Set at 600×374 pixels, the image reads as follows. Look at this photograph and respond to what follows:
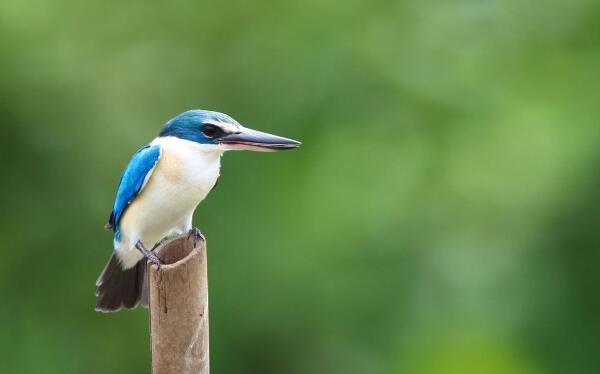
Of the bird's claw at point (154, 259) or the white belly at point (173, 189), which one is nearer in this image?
the bird's claw at point (154, 259)

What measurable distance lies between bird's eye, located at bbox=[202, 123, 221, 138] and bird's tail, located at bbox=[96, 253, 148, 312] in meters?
0.83

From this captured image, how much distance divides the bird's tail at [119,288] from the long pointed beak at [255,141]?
2.93 feet

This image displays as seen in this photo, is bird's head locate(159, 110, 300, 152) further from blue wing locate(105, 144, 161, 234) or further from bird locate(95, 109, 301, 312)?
blue wing locate(105, 144, 161, 234)

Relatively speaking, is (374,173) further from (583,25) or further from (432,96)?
(583,25)

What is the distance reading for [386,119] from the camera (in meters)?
5.70

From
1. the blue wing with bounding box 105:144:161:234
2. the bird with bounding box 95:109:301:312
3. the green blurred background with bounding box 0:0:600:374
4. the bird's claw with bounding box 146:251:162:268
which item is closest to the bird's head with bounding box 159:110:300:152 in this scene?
the bird with bounding box 95:109:301:312

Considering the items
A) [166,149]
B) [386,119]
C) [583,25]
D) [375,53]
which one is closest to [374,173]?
[386,119]

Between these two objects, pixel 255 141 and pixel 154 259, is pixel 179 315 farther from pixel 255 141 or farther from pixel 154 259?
pixel 255 141

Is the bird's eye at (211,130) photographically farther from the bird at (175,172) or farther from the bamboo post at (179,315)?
the bamboo post at (179,315)

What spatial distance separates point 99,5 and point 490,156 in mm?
2265

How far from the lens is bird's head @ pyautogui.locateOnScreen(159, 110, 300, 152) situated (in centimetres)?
339

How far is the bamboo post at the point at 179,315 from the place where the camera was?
115 inches

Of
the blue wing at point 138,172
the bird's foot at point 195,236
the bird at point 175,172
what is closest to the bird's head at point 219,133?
the bird at point 175,172

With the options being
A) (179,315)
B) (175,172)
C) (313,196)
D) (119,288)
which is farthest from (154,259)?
(313,196)
